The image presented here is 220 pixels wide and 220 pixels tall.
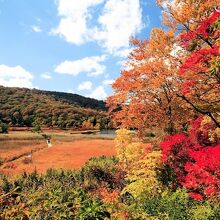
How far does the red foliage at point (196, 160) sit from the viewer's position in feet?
57.4

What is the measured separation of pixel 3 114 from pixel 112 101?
113377 mm

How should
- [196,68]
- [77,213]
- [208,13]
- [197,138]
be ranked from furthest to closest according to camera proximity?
[208,13] < [197,138] < [196,68] < [77,213]

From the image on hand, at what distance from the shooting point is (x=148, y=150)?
26781 millimetres

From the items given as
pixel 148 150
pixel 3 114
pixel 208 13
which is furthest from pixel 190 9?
pixel 3 114

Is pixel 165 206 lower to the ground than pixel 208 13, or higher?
lower

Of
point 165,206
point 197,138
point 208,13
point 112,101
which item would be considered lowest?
point 165,206

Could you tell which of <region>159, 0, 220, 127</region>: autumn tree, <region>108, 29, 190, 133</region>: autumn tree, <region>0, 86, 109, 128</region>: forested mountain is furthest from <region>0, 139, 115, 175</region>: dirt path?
<region>0, 86, 109, 128</region>: forested mountain

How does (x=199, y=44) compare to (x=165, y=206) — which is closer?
(x=165, y=206)

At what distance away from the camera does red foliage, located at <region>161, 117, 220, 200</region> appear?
17.5 meters

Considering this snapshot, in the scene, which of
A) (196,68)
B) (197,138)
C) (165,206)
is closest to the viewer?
(165,206)

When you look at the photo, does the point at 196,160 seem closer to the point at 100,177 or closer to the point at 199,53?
the point at 199,53

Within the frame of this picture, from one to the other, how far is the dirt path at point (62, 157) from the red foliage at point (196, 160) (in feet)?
72.7

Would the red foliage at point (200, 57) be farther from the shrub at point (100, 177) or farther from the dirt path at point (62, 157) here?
the dirt path at point (62, 157)

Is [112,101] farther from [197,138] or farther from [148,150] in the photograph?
[197,138]
